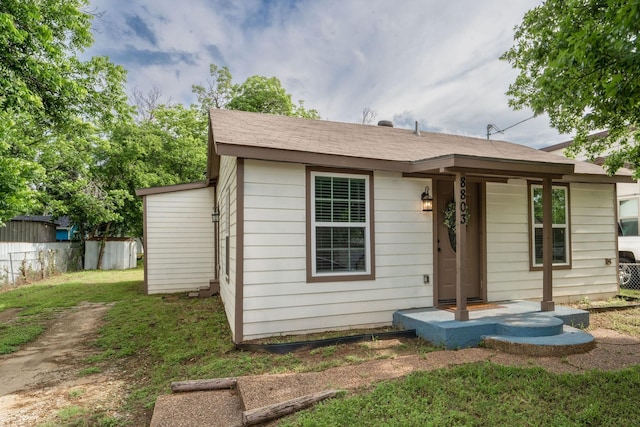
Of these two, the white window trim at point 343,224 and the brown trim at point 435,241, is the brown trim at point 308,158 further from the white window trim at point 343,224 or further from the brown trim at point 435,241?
the brown trim at point 435,241

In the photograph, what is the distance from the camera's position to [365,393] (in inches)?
114

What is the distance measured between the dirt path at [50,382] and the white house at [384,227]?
1.60 metres

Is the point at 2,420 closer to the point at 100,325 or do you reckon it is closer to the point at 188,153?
the point at 100,325

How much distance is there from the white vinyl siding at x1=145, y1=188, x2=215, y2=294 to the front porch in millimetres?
6215

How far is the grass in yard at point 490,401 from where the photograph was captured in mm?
2494

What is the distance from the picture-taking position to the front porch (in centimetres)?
393

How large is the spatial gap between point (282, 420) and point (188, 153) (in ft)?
55.2

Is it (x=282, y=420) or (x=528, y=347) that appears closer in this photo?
(x=282, y=420)

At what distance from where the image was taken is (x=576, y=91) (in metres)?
4.00

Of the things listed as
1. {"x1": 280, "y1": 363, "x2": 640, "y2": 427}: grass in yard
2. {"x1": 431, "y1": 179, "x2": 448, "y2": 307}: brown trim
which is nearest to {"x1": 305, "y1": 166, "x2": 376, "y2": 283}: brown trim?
{"x1": 431, "y1": 179, "x2": 448, "y2": 307}: brown trim

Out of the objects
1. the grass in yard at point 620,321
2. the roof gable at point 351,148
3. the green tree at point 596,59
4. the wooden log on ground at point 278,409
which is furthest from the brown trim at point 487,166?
the wooden log on ground at point 278,409

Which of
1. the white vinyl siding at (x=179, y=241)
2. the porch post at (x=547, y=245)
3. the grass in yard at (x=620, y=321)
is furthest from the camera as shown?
the white vinyl siding at (x=179, y=241)

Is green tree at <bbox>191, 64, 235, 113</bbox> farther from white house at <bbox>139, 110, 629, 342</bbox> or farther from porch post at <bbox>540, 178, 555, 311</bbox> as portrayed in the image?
porch post at <bbox>540, 178, 555, 311</bbox>

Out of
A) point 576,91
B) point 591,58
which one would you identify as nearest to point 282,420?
point 591,58
